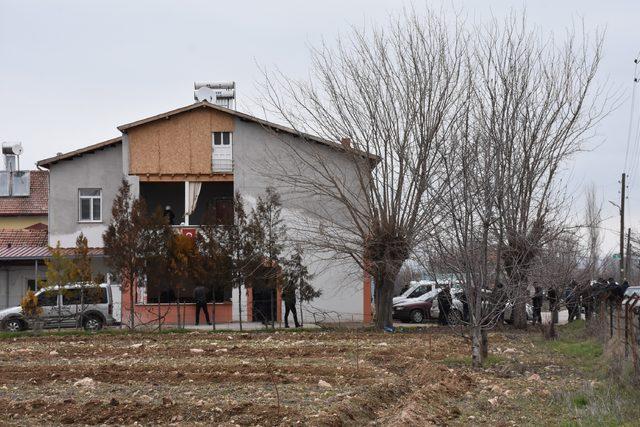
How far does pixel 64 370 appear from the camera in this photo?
726 inches

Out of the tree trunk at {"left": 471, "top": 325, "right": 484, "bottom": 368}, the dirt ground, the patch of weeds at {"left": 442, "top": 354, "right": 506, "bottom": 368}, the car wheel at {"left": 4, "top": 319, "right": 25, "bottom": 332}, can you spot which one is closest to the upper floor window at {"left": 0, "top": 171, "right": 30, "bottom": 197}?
the car wheel at {"left": 4, "top": 319, "right": 25, "bottom": 332}

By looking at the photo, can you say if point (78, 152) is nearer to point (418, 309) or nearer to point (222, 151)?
point (222, 151)

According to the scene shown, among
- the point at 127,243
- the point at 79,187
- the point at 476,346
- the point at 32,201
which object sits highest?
the point at 32,201

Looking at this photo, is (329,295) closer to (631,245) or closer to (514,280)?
(514,280)

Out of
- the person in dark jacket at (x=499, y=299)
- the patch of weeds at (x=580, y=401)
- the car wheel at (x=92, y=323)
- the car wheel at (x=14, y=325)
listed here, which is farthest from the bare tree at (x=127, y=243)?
the patch of weeds at (x=580, y=401)

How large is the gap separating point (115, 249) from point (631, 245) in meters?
41.8

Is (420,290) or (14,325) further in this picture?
(420,290)

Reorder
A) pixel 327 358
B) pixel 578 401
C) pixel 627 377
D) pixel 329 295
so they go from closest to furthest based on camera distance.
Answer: pixel 578 401, pixel 627 377, pixel 327 358, pixel 329 295

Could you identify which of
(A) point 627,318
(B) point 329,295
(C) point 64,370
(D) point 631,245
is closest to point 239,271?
(B) point 329,295

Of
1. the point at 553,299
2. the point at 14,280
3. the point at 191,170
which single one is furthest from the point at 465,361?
the point at 14,280

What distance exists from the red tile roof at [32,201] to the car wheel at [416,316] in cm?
2446

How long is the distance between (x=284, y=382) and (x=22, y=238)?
34558 millimetres

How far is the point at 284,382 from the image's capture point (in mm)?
16094

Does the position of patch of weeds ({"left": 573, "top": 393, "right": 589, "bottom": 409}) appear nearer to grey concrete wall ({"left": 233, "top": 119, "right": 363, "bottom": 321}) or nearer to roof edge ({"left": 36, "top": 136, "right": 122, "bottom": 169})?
grey concrete wall ({"left": 233, "top": 119, "right": 363, "bottom": 321})
